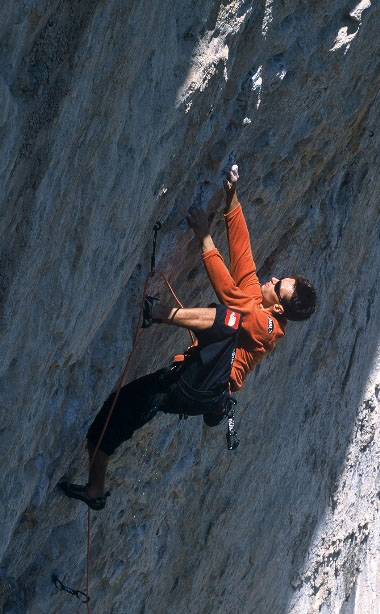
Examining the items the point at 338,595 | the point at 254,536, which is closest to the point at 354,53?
the point at 254,536

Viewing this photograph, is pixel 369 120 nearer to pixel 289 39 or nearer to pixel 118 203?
pixel 289 39

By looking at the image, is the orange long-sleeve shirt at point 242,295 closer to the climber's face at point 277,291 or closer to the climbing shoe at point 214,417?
the climber's face at point 277,291

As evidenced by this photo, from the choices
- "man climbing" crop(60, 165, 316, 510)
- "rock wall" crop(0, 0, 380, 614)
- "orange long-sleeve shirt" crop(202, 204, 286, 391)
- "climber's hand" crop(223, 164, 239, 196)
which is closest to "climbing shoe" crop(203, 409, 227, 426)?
"man climbing" crop(60, 165, 316, 510)

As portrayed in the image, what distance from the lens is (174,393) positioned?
4398mm

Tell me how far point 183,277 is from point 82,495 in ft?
3.66

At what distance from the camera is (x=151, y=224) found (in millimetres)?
4270

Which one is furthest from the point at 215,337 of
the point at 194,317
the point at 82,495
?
the point at 82,495

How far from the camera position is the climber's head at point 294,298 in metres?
4.38

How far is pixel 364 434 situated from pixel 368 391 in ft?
1.09

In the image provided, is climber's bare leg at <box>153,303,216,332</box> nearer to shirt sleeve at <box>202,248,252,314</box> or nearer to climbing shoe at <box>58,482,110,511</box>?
shirt sleeve at <box>202,248,252,314</box>

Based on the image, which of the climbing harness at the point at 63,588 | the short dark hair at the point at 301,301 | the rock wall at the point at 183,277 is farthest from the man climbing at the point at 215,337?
the climbing harness at the point at 63,588

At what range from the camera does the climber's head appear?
4.38 meters

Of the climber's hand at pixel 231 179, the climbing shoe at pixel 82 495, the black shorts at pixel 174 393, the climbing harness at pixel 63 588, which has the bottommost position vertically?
the climbing harness at pixel 63 588

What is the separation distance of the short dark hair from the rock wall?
0.54m
